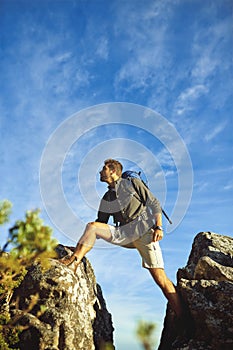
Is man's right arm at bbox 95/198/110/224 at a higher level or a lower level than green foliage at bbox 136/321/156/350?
higher

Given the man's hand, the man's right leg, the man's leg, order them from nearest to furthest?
the man's leg → the man's right leg → the man's hand

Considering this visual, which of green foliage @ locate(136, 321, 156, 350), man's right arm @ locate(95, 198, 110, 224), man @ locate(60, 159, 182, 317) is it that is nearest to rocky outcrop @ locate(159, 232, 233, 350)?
man @ locate(60, 159, 182, 317)

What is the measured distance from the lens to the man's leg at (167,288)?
1006 cm

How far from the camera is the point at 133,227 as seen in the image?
10.6m

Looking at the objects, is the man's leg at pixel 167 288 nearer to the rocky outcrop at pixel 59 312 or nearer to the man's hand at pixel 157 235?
the man's hand at pixel 157 235

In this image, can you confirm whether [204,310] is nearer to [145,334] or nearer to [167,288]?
[167,288]

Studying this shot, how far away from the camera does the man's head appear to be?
11.3m

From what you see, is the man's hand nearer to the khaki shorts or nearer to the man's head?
the khaki shorts

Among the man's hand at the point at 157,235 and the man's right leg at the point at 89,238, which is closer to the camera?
the man's right leg at the point at 89,238

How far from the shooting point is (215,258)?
1172cm

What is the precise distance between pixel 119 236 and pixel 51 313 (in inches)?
113

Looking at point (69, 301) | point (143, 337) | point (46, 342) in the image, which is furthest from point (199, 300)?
point (143, 337)

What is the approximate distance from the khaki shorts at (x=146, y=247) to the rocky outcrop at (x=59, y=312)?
5.01ft

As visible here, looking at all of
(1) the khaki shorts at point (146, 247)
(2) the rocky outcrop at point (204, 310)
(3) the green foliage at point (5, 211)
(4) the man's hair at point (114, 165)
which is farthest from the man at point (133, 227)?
(3) the green foliage at point (5, 211)
